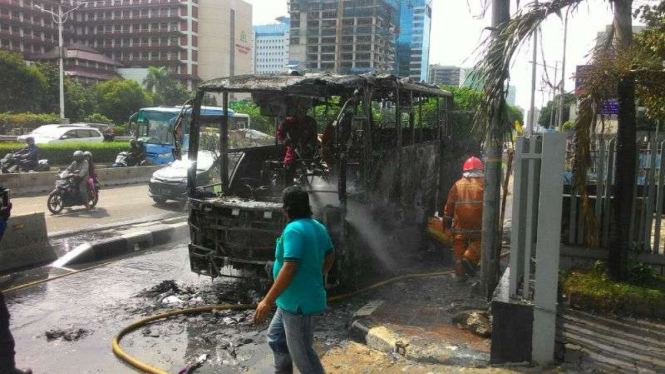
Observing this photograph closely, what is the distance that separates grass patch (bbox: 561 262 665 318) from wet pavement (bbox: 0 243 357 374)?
2.27 meters

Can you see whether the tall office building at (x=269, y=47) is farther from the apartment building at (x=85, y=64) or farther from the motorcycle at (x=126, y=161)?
the motorcycle at (x=126, y=161)

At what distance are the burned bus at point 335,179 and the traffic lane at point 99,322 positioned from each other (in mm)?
976

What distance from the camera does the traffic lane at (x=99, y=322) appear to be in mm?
4672

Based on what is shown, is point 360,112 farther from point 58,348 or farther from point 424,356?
point 58,348

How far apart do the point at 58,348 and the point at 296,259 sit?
299 centimetres

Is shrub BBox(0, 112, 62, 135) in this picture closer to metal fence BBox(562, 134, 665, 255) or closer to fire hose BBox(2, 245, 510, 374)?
fire hose BBox(2, 245, 510, 374)

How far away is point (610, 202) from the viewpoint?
5.41 metres

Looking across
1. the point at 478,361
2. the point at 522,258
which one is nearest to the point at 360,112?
the point at 522,258

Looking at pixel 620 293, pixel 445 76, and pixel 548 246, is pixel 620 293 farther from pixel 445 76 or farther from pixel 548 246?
pixel 445 76

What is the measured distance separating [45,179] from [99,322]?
1233 cm

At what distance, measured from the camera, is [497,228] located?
570cm

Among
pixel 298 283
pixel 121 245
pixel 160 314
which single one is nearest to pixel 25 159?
pixel 121 245

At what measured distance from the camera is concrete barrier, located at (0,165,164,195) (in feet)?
49.9

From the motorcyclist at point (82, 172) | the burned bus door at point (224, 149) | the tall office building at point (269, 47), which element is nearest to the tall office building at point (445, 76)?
the motorcyclist at point (82, 172)
